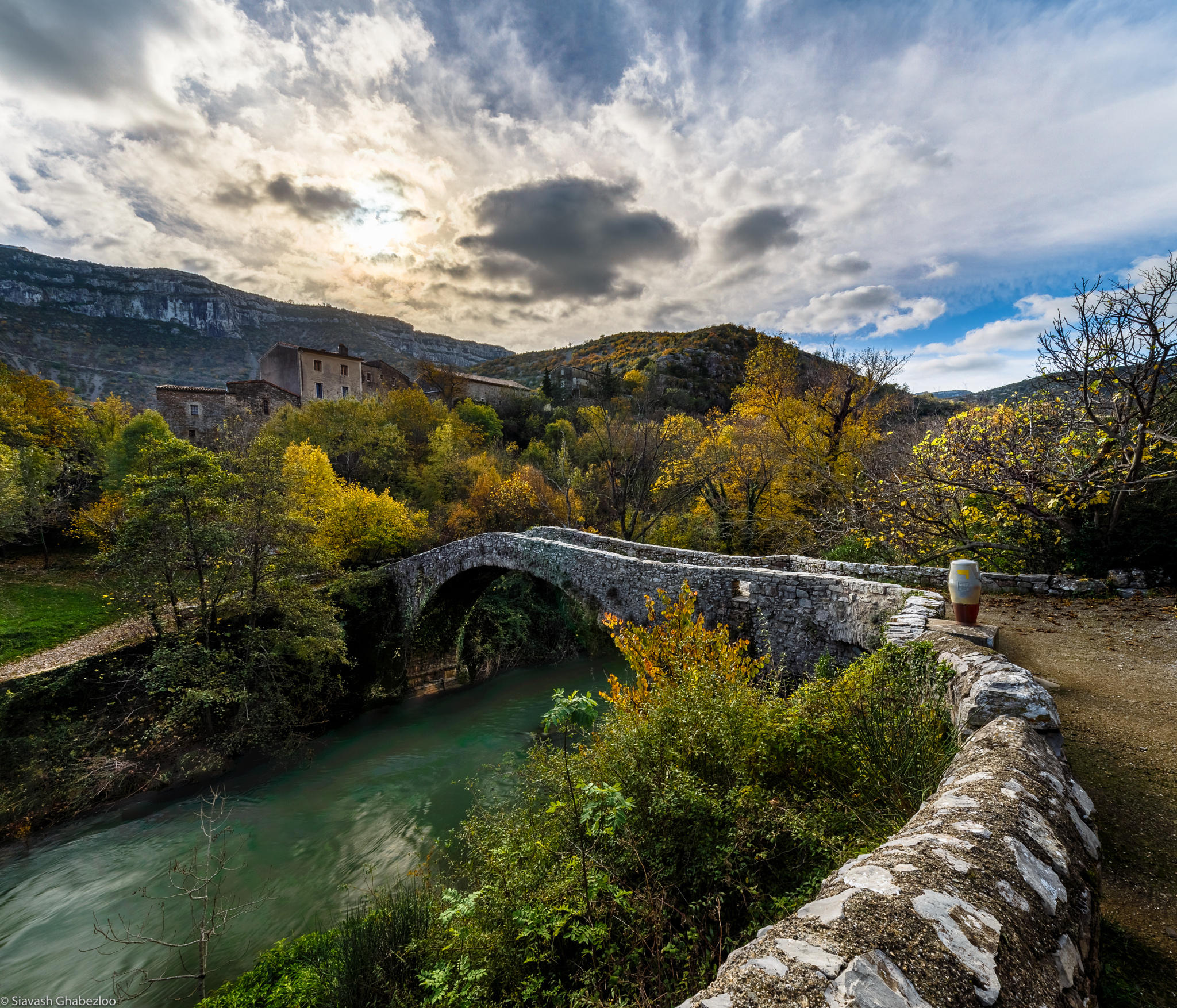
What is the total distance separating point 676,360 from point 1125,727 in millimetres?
54691

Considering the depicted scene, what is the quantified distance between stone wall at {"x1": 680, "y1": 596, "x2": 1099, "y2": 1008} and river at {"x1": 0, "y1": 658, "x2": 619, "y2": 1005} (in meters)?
9.11

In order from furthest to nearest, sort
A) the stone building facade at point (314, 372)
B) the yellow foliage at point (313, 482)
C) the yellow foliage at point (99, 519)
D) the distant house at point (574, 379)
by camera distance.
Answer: the distant house at point (574, 379)
the stone building facade at point (314, 372)
the yellow foliage at point (99, 519)
the yellow foliage at point (313, 482)

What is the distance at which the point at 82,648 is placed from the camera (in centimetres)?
1321

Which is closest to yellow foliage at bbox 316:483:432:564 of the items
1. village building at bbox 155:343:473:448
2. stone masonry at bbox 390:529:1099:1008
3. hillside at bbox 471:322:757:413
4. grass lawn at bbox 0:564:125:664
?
grass lawn at bbox 0:564:125:664

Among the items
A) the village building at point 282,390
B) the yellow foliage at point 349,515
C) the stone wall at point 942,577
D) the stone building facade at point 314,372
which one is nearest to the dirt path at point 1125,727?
the stone wall at point 942,577

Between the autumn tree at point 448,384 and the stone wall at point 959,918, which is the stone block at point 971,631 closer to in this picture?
the stone wall at point 959,918

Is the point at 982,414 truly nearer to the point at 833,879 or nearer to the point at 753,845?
the point at 753,845

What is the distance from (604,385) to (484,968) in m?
46.0

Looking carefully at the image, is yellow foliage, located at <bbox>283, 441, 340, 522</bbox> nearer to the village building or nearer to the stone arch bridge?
the stone arch bridge

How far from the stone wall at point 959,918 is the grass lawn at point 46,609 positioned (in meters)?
16.3

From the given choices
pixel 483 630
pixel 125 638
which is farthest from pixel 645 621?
pixel 125 638

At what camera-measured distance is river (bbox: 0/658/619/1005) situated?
7.14 meters

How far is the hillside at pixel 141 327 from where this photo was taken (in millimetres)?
55969

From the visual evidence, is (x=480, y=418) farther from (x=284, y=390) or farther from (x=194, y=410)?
(x=194, y=410)
